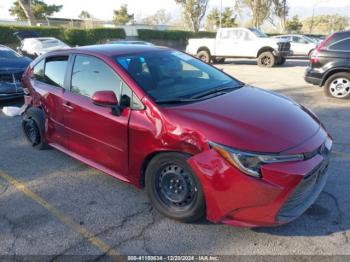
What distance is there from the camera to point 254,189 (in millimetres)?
2824

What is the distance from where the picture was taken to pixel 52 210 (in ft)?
12.1

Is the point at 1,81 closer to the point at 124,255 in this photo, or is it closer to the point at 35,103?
the point at 35,103

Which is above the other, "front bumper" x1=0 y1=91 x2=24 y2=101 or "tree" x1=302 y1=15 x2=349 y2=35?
"tree" x1=302 y1=15 x2=349 y2=35

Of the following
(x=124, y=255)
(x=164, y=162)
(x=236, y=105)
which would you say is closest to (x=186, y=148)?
(x=164, y=162)

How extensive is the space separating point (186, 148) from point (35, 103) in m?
2.96

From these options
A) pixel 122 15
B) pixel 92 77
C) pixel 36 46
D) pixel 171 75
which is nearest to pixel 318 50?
pixel 171 75

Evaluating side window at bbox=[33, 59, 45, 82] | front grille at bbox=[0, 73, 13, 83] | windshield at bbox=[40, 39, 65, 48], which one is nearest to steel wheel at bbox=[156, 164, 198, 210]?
side window at bbox=[33, 59, 45, 82]

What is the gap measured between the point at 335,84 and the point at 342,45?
93 centimetres

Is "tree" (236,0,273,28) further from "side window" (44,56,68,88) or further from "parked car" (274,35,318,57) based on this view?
"side window" (44,56,68,88)

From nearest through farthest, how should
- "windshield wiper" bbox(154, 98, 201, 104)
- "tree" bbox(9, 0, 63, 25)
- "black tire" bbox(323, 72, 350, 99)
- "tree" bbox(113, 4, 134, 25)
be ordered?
"windshield wiper" bbox(154, 98, 201, 104) < "black tire" bbox(323, 72, 350, 99) < "tree" bbox(9, 0, 63, 25) < "tree" bbox(113, 4, 134, 25)

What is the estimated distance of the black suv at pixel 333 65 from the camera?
8.33m

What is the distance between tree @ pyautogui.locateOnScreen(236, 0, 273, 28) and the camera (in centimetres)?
4400

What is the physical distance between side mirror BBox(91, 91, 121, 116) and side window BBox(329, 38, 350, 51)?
677cm

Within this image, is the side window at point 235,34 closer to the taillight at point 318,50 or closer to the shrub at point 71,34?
the taillight at point 318,50
